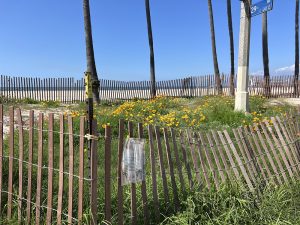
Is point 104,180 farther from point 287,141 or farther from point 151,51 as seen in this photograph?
point 151,51

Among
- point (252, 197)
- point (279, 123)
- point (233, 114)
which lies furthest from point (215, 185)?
point (233, 114)

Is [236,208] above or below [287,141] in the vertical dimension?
below

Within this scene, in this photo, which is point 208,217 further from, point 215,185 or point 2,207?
point 2,207

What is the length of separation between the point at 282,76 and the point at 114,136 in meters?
18.5

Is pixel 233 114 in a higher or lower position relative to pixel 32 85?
lower

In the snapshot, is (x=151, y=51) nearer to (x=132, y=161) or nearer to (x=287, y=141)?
(x=287, y=141)

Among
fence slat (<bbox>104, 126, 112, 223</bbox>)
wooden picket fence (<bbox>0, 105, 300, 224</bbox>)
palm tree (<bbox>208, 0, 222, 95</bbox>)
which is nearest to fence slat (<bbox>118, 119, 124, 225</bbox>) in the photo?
wooden picket fence (<bbox>0, 105, 300, 224</bbox>)

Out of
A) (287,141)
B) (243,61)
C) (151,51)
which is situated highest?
(151,51)

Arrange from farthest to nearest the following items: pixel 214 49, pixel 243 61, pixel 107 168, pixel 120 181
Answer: pixel 214 49 < pixel 243 61 < pixel 120 181 < pixel 107 168

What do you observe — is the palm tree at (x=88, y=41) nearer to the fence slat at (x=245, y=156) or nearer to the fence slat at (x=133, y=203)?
the fence slat at (x=245, y=156)

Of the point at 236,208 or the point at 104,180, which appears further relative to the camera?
the point at 236,208

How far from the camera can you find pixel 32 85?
2322cm

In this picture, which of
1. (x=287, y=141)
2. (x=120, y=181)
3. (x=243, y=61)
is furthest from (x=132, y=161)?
(x=243, y=61)

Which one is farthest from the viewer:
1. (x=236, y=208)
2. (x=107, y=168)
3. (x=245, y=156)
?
(x=245, y=156)
